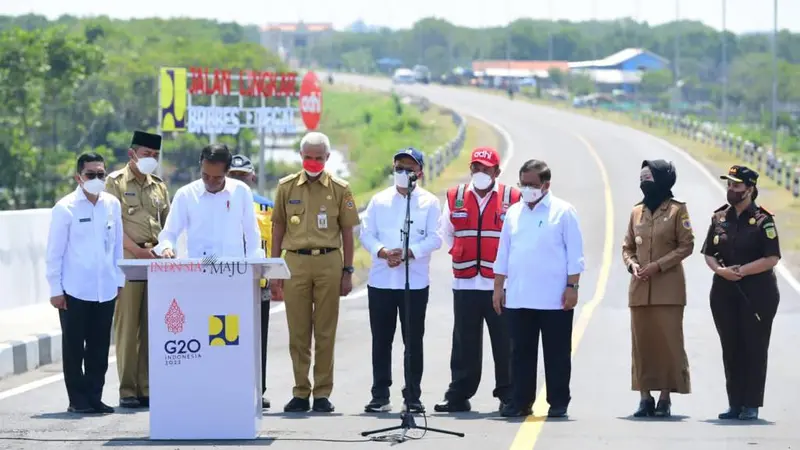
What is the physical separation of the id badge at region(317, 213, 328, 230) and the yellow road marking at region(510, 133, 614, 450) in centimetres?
216

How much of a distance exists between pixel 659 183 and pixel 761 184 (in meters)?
35.6

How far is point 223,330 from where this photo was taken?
1073cm

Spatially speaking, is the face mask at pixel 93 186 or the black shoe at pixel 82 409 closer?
the black shoe at pixel 82 409

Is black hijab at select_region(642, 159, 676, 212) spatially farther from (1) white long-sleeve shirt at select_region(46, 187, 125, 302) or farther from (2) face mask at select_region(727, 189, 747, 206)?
(1) white long-sleeve shirt at select_region(46, 187, 125, 302)

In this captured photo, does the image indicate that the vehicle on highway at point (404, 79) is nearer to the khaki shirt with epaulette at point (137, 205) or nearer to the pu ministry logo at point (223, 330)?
the khaki shirt with epaulette at point (137, 205)

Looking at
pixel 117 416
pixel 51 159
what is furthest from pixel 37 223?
pixel 51 159

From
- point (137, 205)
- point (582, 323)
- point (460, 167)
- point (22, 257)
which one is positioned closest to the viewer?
point (137, 205)

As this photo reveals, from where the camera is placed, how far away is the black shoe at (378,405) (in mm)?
12367

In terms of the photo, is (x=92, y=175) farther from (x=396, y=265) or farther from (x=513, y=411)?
(x=513, y=411)

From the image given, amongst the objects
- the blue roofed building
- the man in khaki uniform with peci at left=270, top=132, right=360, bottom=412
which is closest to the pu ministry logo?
the man in khaki uniform with peci at left=270, top=132, right=360, bottom=412

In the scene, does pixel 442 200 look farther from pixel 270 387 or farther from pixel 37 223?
pixel 270 387

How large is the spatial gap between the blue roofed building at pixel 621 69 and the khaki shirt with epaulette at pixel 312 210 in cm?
14962

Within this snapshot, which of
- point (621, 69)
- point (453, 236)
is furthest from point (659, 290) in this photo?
point (621, 69)

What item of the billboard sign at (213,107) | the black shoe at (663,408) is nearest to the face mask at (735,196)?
the black shoe at (663,408)
